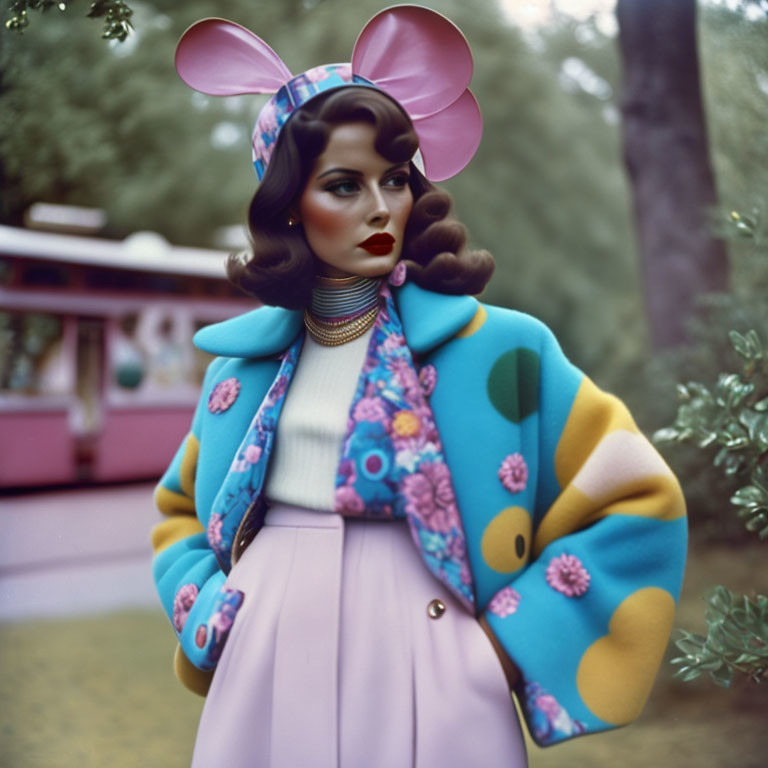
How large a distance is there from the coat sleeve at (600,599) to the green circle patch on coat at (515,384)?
167 millimetres

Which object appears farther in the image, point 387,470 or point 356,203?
point 356,203

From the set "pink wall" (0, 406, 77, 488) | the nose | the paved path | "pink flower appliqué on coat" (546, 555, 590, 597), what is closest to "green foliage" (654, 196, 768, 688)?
"pink flower appliqué on coat" (546, 555, 590, 597)

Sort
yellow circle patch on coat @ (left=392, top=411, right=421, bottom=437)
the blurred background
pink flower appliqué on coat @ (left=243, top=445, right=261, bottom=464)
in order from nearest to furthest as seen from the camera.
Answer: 1. yellow circle patch on coat @ (left=392, top=411, right=421, bottom=437)
2. pink flower appliqué on coat @ (left=243, top=445, right=261, bottom=464)
3. the blurred background

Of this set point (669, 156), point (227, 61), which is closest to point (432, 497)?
point (227, 61)

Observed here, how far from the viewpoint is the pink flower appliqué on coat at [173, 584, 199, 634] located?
6.70 feet

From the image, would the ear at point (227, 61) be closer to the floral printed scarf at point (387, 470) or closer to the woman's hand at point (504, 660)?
the floral printed scarf at point (387, 470)

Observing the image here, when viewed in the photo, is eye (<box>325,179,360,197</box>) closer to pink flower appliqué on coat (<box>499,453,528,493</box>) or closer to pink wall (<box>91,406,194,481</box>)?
pink flower appliqué on coat (<box>499,453,528,493</box>)

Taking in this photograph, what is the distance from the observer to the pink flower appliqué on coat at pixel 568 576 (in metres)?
1.79

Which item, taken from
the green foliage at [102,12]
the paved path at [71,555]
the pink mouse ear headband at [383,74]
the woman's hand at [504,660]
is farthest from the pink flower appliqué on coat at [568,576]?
the paved path at [71,555]

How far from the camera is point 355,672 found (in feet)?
5.86

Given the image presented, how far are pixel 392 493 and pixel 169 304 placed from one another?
708cm

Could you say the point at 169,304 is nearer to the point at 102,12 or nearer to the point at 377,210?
the point at 102,12

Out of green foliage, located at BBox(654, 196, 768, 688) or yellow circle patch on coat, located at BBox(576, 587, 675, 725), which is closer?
yellow circle patch on coat, located at BBox(576, 587, 675, 725)

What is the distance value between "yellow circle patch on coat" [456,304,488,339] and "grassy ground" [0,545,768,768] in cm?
291
